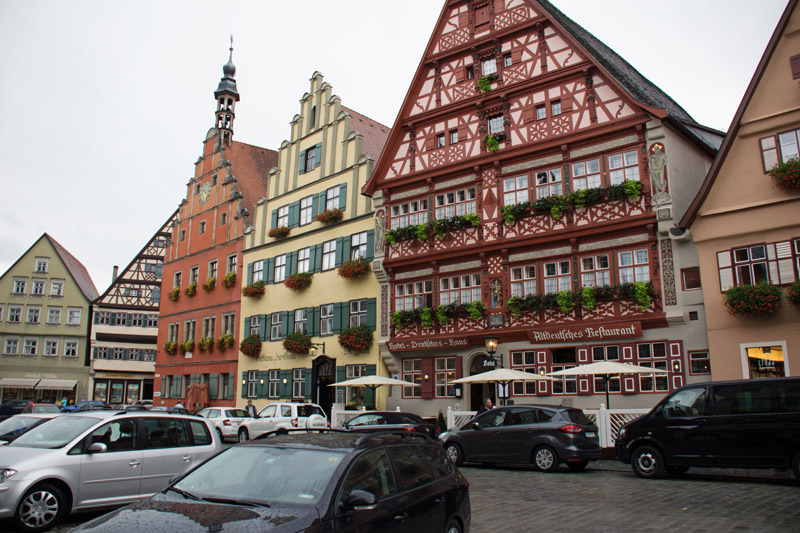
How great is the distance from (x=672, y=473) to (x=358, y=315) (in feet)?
56.9

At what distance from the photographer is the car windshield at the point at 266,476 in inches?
204

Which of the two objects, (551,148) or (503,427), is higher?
(551,148)

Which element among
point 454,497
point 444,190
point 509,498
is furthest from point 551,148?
point 454,497

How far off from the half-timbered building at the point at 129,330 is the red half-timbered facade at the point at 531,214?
40.0 meters

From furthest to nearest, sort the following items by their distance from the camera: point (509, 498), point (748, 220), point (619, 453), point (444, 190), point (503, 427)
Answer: point (444, 190) < point (748, 220) < point (503, 427) < point (619, 453) < point (509, 498)

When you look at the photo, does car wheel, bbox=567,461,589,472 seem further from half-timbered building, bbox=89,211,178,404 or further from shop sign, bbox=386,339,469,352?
half-timbered building, bbox=89,211,178,404

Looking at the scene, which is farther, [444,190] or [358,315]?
[358,315]

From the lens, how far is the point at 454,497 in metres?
6.80

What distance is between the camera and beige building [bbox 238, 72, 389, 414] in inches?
1177

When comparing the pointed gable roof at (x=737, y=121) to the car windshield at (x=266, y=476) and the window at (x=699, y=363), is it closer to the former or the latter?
the window at (x=699, y=363)

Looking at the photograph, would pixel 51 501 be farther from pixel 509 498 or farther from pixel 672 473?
pixel 672 473

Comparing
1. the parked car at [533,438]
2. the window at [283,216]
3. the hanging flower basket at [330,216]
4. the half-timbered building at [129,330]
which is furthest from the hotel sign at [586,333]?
the half-timbered building at [129,330]

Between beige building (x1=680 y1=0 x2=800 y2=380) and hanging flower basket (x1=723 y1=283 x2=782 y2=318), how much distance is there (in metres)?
0.04

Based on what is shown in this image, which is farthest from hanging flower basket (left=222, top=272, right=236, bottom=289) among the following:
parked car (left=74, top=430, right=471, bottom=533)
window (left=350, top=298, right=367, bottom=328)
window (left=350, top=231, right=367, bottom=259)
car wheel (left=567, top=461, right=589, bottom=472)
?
parked car (left=74, top=430, right=471, bottom=533)
